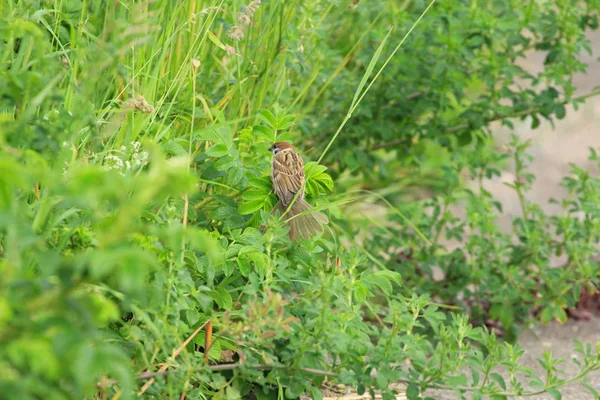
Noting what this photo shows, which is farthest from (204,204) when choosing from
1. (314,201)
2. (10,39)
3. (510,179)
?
(510,179)

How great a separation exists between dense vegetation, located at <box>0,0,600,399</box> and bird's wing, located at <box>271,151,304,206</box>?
0.05 meters

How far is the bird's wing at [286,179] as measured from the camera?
2.67 metres

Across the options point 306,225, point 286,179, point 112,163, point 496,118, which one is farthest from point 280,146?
point 496,118

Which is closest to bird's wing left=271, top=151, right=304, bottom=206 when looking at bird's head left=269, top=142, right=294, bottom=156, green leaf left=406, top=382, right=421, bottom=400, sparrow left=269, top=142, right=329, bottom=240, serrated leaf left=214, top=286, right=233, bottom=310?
sparrow left=269, top=142, right=329, bottom=240

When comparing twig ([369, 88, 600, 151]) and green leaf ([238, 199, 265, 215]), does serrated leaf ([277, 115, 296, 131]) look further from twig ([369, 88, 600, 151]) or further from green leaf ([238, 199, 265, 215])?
twig ([369, 88, 600, 151])

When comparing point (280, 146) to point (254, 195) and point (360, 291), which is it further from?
point (360, 291)

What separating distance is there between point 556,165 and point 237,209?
4.62 m

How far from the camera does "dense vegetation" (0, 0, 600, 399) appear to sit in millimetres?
1495

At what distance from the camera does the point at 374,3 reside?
4.00 meters

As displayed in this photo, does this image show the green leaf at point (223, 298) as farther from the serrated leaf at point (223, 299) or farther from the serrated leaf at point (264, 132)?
the serrated leaf at point (264, 132)

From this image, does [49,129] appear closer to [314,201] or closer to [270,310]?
[270,310]

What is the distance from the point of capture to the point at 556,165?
676cm

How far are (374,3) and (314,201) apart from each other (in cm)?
158

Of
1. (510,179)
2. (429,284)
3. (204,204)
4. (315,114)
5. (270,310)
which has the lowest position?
(510,179)
